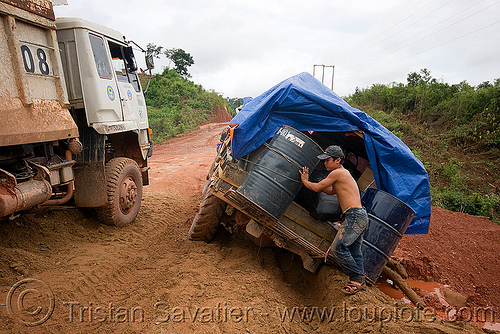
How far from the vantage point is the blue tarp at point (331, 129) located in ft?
12.5

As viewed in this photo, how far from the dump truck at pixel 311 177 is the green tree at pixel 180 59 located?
1315 inches

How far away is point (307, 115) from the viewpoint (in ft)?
12.7

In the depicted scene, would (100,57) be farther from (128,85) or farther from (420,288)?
(420,288)

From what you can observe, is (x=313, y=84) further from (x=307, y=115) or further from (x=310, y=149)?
(x=310, y=149)

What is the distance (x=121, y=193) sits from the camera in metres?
5.10

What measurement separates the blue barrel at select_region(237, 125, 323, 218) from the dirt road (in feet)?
3.23

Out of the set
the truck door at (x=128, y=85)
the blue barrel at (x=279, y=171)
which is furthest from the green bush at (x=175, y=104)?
the blue barrel at (x=279, y=171)

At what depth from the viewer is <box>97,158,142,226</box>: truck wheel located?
4.89 metres

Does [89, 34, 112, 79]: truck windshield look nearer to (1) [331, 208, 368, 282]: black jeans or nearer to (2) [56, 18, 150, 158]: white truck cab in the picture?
(2) [56, 18, 150, 158]: white truck cab

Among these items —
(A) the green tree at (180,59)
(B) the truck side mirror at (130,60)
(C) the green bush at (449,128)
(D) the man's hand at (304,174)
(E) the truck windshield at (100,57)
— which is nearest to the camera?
(D) the man's hand at (304,174)

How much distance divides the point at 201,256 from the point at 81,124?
8.35 ft

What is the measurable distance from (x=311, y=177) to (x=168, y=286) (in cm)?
203

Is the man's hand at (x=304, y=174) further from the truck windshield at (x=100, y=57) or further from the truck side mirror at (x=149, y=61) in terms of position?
the truck side mirror at (x=149, y=61)

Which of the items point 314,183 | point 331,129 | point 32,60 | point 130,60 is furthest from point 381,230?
point 130,60
